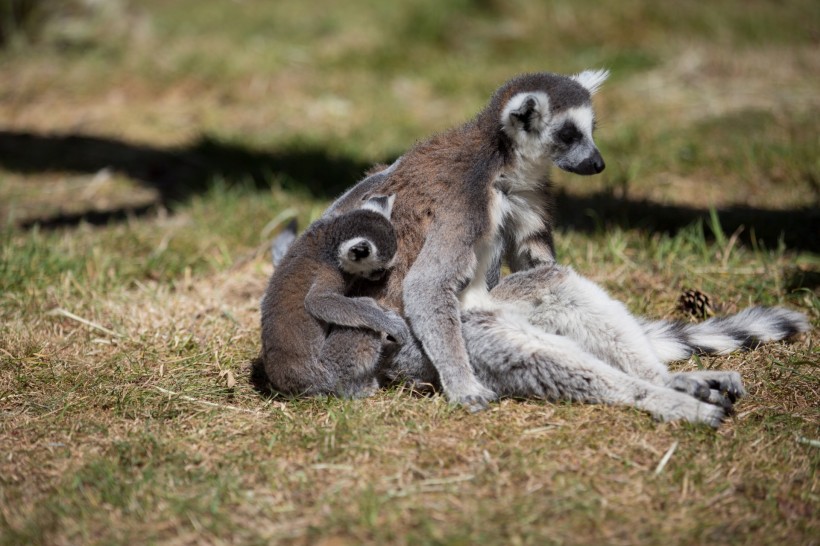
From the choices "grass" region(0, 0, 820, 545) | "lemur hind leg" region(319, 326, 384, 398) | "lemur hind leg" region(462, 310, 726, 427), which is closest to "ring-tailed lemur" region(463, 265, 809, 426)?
"lemur hind leg" region(462, 310, 726, 427)

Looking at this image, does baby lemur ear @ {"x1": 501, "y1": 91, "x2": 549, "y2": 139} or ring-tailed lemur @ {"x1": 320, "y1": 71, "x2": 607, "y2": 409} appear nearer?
ring-tailed lemur @ {"x1": 320, "y1": 71, "x2": 607, "y2": 409}

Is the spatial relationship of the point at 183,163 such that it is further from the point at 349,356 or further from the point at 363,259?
the point at 349,356

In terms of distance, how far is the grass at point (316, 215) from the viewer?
3107 mm

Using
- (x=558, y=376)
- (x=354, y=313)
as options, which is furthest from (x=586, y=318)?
(x=354, y=313)

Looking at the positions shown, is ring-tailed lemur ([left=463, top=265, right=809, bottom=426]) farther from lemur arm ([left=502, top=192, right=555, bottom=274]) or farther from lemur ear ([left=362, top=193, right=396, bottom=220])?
lemur ear ([left=362, top=193, right=396, bottom=220])

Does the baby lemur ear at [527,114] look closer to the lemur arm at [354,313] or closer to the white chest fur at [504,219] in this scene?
the white chest fur at [504,219]

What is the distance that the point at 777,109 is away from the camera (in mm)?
8195

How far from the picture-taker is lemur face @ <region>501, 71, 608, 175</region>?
4062mm

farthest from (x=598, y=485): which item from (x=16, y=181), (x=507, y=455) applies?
(x=16, y=181)

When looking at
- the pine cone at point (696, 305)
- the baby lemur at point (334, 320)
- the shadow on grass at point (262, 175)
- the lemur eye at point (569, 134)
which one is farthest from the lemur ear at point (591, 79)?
the shadow on grass at point (262, 175)

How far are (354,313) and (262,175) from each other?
3.91 metres

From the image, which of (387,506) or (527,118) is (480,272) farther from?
(387,506)

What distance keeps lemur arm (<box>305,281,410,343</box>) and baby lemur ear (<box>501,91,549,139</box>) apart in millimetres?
1071

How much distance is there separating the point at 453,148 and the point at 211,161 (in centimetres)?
440
